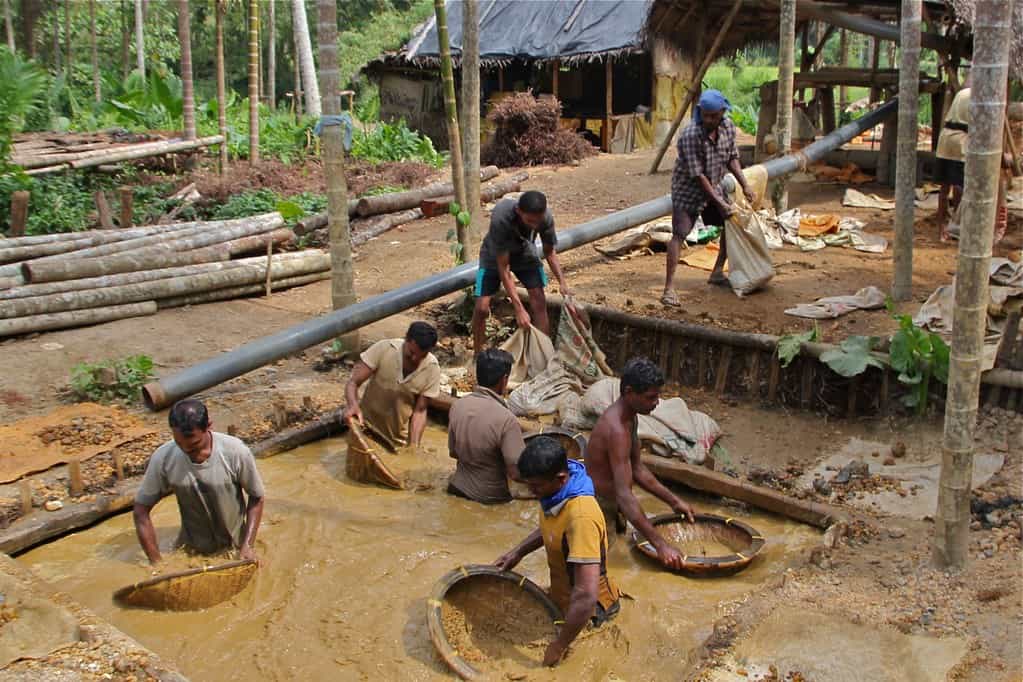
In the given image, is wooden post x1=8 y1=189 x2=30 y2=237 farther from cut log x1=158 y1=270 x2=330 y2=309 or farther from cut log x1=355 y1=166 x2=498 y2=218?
cut log x1=355 y1=166 x2=498 y2=218

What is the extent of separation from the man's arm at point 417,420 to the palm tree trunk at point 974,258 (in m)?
3.34

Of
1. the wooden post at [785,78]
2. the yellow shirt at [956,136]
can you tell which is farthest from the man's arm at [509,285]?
the wooden post at [785,78]

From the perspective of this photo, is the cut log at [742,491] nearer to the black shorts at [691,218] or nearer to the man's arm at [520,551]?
the man's arm at [520,551]

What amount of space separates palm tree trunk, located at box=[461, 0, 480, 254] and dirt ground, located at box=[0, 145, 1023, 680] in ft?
4.04

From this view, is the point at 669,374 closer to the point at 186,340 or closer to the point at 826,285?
the point at 826,285

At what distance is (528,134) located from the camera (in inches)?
717

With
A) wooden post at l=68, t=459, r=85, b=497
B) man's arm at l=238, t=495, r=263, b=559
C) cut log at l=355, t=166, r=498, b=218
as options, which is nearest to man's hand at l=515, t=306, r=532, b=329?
man's arm at l=238, t=495, r=263, b=559

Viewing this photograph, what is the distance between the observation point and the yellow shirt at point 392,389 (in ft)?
21.7

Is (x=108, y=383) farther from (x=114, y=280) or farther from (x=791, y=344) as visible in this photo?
(x=791, y=344)

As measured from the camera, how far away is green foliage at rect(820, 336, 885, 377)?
22.9 ft

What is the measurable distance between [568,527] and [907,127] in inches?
211

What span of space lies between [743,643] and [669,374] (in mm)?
4170

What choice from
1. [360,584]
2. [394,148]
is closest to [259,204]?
[394,148]

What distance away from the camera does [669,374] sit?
27.5 ft
